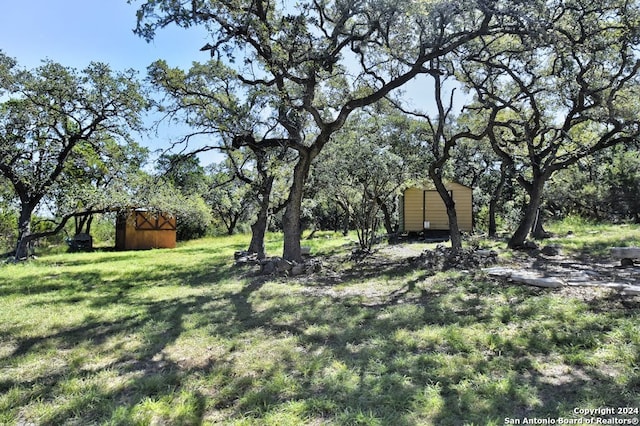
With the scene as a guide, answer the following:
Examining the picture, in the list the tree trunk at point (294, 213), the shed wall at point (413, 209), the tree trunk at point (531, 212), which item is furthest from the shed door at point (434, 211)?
the tree trunk at point (294, 213)

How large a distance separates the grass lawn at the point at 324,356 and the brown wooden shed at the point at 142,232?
589 inches

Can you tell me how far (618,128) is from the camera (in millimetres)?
8797

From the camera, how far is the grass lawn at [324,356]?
2.53 m

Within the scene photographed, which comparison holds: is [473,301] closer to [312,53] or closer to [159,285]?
[312,53]

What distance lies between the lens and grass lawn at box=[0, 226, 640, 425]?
253 centimetres

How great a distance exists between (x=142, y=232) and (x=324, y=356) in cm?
1958

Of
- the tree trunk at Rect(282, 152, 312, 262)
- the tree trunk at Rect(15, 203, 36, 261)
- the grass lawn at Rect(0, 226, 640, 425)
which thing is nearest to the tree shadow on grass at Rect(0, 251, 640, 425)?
the grass lawn at Rect(0, 226, 640, 425)

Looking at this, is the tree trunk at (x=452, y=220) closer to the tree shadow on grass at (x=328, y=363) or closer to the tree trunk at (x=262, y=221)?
the tree shadow on grass at (x=328, y=363)

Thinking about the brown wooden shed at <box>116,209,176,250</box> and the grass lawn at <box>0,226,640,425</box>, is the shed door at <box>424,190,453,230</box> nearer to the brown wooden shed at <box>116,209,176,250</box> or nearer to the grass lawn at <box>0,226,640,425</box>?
the grass lawn at <box>0,226,640,425</box>

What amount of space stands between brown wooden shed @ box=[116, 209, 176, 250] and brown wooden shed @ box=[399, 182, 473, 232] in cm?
1180

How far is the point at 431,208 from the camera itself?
17.8 metres

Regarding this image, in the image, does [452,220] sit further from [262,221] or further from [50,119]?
[50,119]

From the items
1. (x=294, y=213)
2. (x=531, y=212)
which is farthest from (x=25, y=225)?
(x=531, y=212)

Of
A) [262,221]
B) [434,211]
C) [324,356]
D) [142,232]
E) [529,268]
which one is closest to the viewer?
[324,356]
